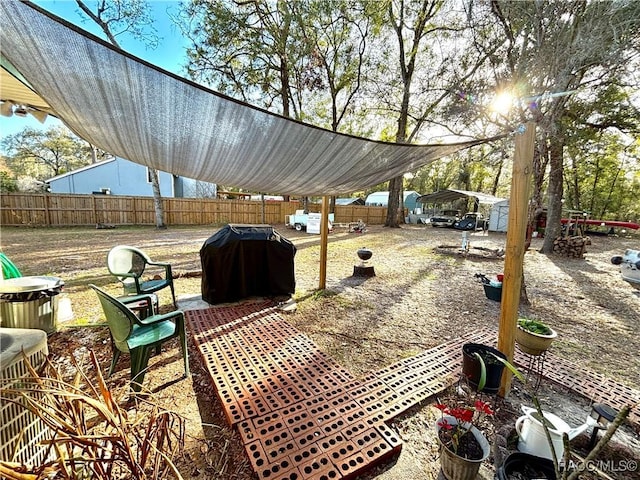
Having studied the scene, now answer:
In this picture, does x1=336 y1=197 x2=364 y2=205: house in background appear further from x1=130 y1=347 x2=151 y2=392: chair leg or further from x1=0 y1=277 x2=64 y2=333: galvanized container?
x1=130 y1=347 x2=151 y2=392: chair leg

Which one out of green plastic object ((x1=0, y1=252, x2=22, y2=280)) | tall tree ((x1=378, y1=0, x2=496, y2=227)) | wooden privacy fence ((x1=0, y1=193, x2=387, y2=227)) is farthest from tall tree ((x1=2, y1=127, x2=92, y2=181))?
green plastic object ((x1=0, y1=252, x2=22, y2=280))

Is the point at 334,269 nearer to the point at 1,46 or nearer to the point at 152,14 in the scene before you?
the point at 1,46

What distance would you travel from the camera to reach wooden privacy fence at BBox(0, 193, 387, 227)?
1067 centimetres

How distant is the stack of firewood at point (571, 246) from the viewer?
26.3ft

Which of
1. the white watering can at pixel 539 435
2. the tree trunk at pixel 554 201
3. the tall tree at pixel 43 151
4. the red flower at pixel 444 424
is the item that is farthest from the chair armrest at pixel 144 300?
the tall tree at pixel 43 151

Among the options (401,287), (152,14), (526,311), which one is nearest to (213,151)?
(401,287)

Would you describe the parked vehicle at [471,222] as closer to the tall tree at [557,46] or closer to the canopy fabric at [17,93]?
the tall tree at [557,46]

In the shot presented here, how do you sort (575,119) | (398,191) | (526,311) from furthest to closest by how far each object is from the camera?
(398,191) < (575,119) < (526,311)

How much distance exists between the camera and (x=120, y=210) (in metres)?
12.2

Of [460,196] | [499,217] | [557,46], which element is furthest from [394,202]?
[557,46]

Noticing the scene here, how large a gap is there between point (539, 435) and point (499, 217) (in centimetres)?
1673

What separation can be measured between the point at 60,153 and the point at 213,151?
32622mm

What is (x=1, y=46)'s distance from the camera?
132 centimetres

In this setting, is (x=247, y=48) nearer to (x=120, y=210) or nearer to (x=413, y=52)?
(x=413, y=52)
